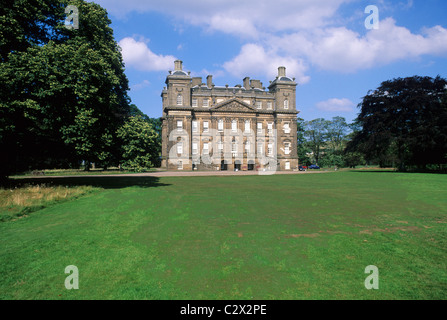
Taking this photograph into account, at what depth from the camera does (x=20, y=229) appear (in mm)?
8992

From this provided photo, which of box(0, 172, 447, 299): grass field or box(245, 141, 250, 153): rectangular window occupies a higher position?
box(245, 141, 250, 153): rectangular window

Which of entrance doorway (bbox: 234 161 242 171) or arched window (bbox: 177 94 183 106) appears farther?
entrance doorway (bbox: 234 161 242 171)

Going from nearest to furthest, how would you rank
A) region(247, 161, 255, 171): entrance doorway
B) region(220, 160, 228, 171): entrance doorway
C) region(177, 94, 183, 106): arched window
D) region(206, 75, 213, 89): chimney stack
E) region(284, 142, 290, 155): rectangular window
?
region(177, 94, 183, 106): arched window < region(220, 160, 228, 171): entrance doorway < region(247, 161, 255, 171): entrance doorway < region(206, 75, 213, 89): chimney stack < region(284, 142, 290, 155): rectangular window

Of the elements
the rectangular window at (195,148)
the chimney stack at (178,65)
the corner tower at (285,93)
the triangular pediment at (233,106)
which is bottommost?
the rectangular window at (195,148)

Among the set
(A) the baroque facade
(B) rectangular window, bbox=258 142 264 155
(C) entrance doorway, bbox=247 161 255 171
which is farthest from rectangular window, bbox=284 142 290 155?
(C) entrance doorway, bbox=247 161 255 171

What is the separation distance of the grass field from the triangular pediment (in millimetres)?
50685

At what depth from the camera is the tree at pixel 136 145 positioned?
68.7 ft

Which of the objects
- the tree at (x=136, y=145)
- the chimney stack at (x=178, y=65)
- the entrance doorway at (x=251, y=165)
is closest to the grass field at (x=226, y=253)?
the tree at (x=136, y=145)

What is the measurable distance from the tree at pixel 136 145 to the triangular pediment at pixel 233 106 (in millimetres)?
39507

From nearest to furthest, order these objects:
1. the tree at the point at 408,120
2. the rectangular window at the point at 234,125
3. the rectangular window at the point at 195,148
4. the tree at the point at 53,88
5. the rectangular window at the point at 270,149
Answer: the tree at the point at 53,88 < the tree at the point at 408,120 < the rectangular window at the point at 195,148 < the rectangular window at the point at 234,125 < the rectangular window at the point at 270,149

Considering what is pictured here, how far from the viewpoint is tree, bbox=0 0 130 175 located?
53.7 ft

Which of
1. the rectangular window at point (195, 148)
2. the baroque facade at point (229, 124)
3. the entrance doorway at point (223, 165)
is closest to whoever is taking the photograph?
the baroque facade at point (229, 124)

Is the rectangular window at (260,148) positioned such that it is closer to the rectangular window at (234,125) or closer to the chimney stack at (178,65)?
the rectangular window at (234,125)

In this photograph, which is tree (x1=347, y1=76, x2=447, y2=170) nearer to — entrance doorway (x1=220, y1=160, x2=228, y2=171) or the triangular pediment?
the triangular pediment
